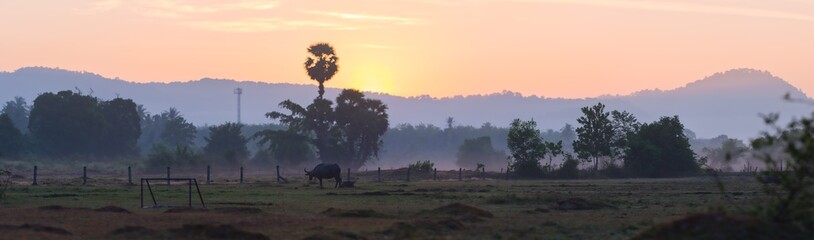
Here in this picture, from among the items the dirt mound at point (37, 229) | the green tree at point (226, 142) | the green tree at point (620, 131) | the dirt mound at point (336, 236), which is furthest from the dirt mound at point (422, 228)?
the green tree at point (226, 142)

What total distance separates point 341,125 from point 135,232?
101m

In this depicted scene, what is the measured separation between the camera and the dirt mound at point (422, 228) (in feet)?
91.6

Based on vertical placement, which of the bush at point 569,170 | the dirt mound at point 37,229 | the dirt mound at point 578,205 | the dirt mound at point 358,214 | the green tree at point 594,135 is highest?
the green tree at point 594,135

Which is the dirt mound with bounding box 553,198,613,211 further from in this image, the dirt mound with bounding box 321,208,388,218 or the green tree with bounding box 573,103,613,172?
the green tree with bounding box 573,103,613,172

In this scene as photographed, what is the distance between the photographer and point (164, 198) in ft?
166

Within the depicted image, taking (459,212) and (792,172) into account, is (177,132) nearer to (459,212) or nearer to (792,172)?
(459,212)

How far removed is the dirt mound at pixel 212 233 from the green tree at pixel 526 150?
6754 centimetres

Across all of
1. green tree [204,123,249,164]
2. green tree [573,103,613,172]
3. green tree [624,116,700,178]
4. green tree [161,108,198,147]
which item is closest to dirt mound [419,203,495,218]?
green tree [624,116,700,178]

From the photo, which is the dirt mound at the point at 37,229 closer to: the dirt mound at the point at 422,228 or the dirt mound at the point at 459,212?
the dirt mound at the point at 422,228

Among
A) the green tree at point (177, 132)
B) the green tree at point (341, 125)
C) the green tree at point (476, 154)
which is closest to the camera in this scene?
the green tree at point (341, 125)

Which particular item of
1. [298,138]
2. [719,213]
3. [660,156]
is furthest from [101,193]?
[298,138]

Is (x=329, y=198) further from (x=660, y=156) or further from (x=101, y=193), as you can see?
(x=660, y=156)

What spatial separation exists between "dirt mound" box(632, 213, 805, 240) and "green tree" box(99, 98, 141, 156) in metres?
123

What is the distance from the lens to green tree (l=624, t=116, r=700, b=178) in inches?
3676
